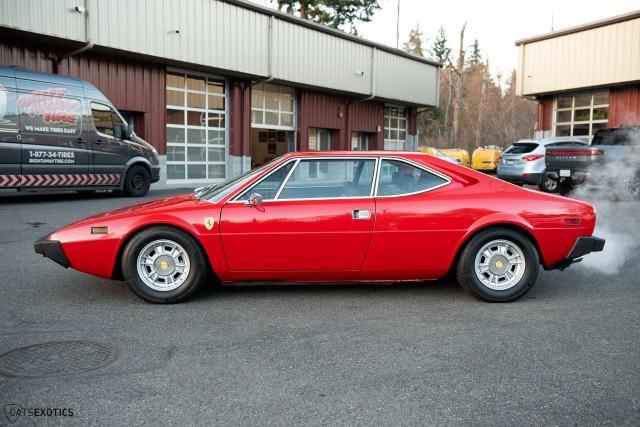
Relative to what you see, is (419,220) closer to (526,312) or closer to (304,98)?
(526,312)

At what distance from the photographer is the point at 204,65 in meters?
18.6

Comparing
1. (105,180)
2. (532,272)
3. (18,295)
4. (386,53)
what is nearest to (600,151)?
(532,272)

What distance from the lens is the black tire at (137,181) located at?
543 inches

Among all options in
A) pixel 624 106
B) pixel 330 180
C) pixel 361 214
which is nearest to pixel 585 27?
pixel 624 106

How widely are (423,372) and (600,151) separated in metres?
11.6

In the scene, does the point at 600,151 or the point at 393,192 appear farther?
the point at 600,151

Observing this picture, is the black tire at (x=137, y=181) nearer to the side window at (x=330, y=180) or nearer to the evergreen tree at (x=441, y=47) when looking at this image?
the side window at (x=330, y=180)

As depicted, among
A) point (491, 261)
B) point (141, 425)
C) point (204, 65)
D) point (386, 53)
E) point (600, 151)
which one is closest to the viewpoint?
point (141, 425)

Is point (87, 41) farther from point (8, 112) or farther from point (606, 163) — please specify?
point (606, 163)

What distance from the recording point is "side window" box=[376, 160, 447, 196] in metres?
4.83

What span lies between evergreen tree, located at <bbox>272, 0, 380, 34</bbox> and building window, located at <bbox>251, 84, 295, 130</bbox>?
17359mm

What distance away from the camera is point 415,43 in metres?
64.1

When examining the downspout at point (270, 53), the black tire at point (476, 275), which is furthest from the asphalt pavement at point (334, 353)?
the downspout at point (270, 53)

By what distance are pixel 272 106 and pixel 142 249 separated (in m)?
18.6
